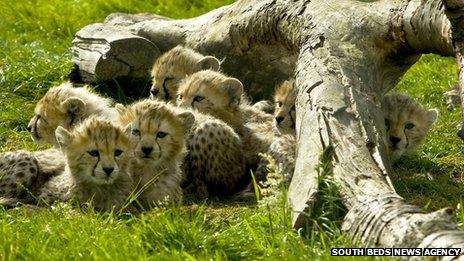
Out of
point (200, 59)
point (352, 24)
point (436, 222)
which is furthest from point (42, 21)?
point (436, 222)

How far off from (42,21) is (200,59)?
127 inches

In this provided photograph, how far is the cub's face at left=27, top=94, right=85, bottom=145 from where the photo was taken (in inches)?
259

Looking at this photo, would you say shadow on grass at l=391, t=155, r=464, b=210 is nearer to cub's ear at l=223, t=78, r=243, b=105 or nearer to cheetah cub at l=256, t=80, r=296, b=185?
cheetah cub at l=256, t=80, r=296, b=185

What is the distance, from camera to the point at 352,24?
638 centimetres

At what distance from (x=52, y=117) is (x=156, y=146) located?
93cm

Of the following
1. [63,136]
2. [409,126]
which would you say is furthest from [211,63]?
[63,136]

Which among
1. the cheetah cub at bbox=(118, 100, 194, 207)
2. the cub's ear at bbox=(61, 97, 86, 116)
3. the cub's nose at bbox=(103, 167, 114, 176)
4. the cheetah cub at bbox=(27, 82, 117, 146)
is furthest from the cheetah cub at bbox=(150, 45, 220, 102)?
the cub's nose at bbox=(103, 167, 114, 176)

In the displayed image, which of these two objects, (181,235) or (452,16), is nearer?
(181,235)

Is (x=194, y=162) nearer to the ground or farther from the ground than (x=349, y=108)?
nearer to the ground

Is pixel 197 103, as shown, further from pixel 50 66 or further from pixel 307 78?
pixel 50 66

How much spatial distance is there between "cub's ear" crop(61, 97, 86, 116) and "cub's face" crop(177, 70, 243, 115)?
0.75 meters

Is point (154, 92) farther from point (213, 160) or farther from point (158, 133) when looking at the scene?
point (158, 133)

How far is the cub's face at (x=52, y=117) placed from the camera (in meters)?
6.57

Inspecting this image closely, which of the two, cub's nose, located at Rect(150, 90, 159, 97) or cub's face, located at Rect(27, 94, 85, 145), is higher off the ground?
cub's face, located at Rect(27, 94, 85, 145)
